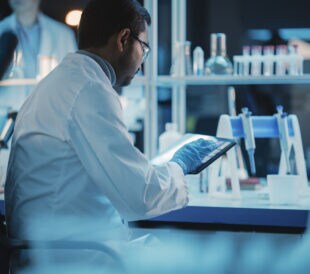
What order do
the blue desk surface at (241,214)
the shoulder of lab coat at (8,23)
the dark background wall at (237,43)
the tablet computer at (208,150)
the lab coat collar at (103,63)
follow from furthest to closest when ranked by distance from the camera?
the shoulder of lab coat at (8,23) → the dark background wall at (237,43) → the blue desk surface at (241,214) → the tablet computer at (208,150) → the lab coat collar at (103,63)

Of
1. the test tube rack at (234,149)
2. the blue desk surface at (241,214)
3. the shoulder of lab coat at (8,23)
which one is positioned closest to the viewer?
the blue desk surface at (241,214)

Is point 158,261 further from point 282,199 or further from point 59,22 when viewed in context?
point 59,22

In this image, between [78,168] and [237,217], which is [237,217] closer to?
[237,217]

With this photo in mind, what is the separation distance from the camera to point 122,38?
5.92 feet

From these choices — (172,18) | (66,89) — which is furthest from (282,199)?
(172,18)

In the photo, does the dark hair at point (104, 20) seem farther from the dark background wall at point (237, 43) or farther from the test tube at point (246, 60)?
the dark background wall at point (237, 43)

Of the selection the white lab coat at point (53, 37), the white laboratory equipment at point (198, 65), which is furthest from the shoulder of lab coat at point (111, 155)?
the white lab coat at point (53, 37)

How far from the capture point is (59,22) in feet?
13.6

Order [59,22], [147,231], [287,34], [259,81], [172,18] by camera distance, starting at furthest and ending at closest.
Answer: [59,22], [287,34], [172,18], [259,81], [147,231]

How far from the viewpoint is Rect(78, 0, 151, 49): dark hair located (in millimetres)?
1785

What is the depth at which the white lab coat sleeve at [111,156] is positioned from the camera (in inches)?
62.1

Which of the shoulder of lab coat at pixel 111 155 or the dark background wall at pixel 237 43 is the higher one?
the dark background wall at pixel 237 43

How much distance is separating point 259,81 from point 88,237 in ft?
4.70

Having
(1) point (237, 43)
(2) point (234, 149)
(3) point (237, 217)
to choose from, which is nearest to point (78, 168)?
(3) point (237, 217)
